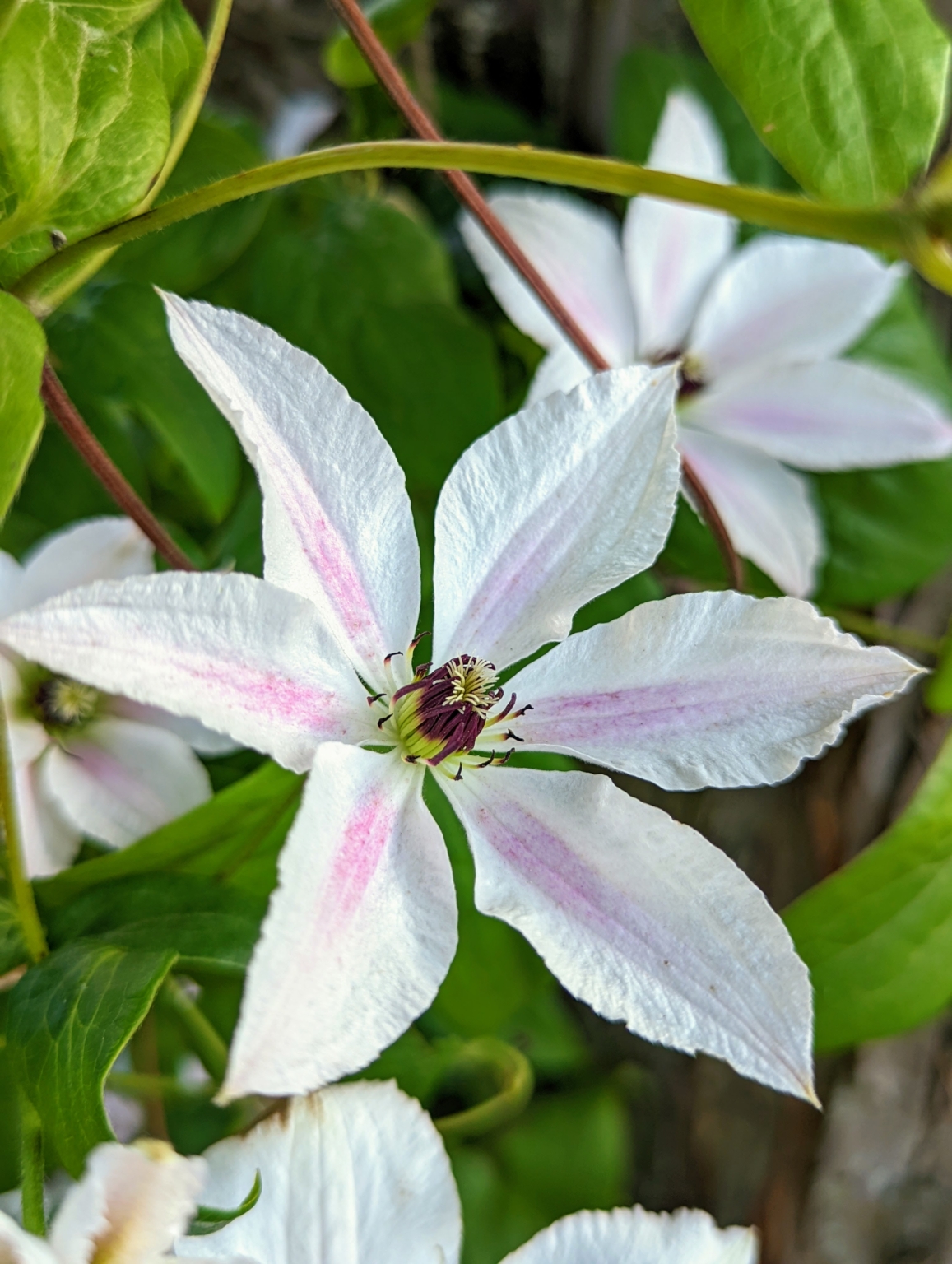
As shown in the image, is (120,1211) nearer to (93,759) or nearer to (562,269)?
(93,759)

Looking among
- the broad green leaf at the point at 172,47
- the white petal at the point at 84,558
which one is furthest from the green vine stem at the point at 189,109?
the white petal at the point at 84,558

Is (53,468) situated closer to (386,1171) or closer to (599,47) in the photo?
(386,1171)

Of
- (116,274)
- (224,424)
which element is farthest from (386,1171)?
(116,274)

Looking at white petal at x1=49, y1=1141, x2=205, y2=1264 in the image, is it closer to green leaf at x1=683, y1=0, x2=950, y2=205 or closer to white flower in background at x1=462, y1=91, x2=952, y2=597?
green leaf at x1=683, y1=0, x2=950, y2=205

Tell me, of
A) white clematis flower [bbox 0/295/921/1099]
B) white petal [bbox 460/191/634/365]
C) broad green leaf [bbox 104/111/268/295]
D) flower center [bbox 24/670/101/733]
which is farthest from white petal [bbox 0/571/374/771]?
broad green leaf [bbox 104/111/268/295]

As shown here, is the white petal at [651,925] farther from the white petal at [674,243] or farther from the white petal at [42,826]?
the white petal at [674,243]

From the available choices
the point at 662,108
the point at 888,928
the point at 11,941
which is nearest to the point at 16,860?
the point at 11,941
